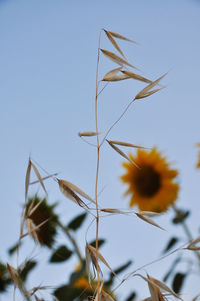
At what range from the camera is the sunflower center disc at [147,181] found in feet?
7.42

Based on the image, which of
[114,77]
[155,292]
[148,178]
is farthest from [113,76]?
[148,178]

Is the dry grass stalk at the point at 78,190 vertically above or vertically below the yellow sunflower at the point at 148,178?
above

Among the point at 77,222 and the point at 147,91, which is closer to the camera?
the point at 147,91

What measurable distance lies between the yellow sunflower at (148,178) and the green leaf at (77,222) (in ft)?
1.99

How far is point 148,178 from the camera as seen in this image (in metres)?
2.28

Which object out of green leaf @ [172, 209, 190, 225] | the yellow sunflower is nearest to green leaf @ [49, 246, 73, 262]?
green leaf @ [172, 209, 190, 225]

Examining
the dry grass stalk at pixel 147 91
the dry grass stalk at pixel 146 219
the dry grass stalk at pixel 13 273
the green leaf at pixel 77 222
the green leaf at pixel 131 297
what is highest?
the dry grass stalk at pixel 147 91

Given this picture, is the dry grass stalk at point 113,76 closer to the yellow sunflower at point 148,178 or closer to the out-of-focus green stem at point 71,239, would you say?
the out-of-focus green stem at point 71,239

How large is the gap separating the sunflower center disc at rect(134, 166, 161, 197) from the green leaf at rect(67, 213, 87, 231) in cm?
65

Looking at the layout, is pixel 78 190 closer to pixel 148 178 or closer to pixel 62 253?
pixel 62 253

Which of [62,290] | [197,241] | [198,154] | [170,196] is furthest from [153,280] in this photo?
[170,196]

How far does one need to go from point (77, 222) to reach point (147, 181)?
27.1 inches

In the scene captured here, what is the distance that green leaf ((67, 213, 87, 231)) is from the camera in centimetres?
169

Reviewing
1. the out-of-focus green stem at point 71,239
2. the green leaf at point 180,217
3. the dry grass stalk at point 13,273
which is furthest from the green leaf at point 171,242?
the dry grass stalk at point 13,273
